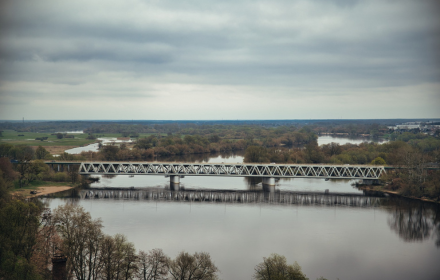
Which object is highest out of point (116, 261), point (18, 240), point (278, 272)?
point (18, 240)

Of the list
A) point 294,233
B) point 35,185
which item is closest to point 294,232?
point 294,233

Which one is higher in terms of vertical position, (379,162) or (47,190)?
(379,162)

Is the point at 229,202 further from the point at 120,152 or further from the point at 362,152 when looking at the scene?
the point at 120,152

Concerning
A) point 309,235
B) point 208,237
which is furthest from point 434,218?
point 208,237

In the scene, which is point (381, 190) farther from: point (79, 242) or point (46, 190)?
point (79, 242)

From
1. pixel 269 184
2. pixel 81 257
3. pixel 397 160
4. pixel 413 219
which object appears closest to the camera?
pixel 81 257

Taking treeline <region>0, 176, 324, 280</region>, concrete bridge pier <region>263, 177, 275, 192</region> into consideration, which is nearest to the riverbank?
concrete bridge pier <region>263, 177, 275, 192</region>
